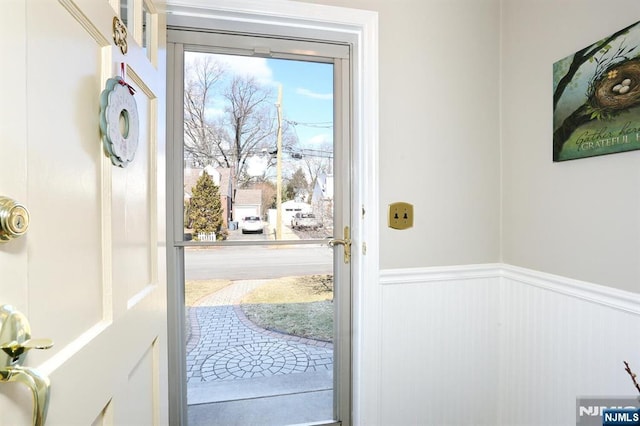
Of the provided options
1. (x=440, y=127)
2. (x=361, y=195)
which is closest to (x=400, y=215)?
(x=361, y=195)

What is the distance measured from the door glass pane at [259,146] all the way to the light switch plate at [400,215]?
0.32m

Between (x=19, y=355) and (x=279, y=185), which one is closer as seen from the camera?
(x=19, y=355)

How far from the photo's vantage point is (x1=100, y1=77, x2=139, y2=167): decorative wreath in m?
0.68

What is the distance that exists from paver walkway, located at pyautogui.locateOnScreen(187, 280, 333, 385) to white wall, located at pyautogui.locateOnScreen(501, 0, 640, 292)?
1223 mm

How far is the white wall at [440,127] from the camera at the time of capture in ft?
5.30

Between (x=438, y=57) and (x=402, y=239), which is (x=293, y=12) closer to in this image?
(x=438, y=57)

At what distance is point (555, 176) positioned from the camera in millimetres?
1450

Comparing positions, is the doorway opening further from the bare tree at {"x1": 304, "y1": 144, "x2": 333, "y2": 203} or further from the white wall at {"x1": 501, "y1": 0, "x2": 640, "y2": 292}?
the white wall at {"x1": 501, "y1": 0, "x2": 640, "y2": 292}

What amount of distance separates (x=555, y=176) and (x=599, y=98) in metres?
0.33

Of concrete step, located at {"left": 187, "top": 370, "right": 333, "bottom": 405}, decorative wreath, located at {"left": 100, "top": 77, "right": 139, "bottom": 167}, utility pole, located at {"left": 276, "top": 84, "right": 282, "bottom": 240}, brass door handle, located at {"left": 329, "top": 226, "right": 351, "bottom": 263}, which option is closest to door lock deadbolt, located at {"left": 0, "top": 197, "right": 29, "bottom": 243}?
decorative wreath, located at {"left": 100, "top": 77, "right": 139, "bottom": 167}

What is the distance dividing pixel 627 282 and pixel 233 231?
5.23ft

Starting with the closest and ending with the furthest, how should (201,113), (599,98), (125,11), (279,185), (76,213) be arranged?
1. (76,213)
2. (125,11)
3. (599,98)
4. (201,113)
5. (279,185)

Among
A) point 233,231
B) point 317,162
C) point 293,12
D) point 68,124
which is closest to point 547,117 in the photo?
point 317,162

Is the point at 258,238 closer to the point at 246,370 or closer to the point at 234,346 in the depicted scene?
the point at 234,346
